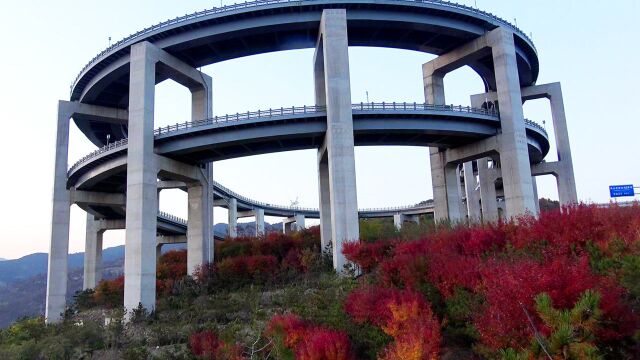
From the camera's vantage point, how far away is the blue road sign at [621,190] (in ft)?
149

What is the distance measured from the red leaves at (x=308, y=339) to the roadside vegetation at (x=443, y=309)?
1.7 inches

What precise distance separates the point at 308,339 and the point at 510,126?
80.5 feet

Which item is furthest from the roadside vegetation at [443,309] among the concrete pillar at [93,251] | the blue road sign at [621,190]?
the blue road sign at [621,190]

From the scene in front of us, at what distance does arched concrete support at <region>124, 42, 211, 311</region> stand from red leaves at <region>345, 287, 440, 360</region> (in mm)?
17832

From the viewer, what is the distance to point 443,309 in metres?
15.0

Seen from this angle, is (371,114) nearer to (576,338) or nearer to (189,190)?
(189,190)

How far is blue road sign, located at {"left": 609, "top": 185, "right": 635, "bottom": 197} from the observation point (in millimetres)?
45438

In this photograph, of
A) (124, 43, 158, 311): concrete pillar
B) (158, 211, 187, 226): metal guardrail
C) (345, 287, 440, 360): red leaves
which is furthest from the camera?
(158, 211, 187, 226): metal guardrail

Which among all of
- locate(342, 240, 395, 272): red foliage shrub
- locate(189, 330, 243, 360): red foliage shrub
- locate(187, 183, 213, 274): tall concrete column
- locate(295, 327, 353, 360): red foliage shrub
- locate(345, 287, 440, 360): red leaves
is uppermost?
locate(187, 183, 213, 274): tall concrete column

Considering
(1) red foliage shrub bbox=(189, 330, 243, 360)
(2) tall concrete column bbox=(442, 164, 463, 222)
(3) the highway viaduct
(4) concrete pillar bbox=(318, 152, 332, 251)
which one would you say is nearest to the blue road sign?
(3) the highway viaduct

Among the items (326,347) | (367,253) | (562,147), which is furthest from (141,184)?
(562,147)

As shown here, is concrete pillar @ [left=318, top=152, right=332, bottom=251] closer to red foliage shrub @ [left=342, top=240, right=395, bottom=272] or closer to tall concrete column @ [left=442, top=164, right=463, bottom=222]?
red foliage shrub @ [left=342, top=240, right=395, bottom=272]

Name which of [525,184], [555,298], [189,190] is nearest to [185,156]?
[189,190]

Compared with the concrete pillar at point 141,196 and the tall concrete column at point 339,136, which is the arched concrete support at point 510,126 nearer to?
the tall concrete column at point 339,136
